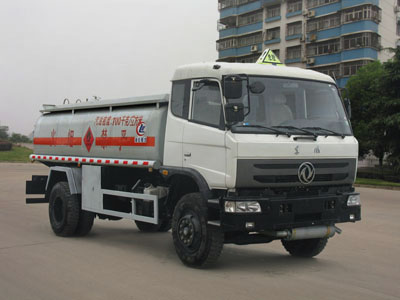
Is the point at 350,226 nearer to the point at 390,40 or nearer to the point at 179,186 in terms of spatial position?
the point at 179,186

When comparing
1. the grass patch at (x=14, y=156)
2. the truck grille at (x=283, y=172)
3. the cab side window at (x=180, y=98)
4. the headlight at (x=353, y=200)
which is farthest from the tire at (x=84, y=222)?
the grass patch at (x=14, y=156)

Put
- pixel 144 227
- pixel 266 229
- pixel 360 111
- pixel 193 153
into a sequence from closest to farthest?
pixel 266 229 → pixel 193 153 → pixel 144 227 → pixel 360 111

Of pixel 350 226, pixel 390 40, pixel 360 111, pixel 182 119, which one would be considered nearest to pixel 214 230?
pixel 182 119

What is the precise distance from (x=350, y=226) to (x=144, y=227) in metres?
4.29

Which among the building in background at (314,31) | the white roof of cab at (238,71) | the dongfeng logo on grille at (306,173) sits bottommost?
the dongfeng logo on grille at (306,173)

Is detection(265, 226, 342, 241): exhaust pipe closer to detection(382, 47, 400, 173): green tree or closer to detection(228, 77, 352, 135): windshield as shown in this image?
detection(228, 77, 352, 135): windshield

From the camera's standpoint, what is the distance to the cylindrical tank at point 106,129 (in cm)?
745

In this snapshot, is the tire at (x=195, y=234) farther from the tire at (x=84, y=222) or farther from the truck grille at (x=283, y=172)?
the tire at (x=84, y=222)

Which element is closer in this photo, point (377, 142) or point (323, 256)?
point (323, 256)

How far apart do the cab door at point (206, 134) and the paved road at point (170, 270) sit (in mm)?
1270

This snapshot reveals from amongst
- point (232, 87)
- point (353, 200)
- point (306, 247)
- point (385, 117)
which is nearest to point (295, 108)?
point (232, 87)

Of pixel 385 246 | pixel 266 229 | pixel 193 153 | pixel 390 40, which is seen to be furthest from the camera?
pixel 390 40

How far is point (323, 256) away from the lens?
296 inches

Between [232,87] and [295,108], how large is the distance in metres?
1.03
